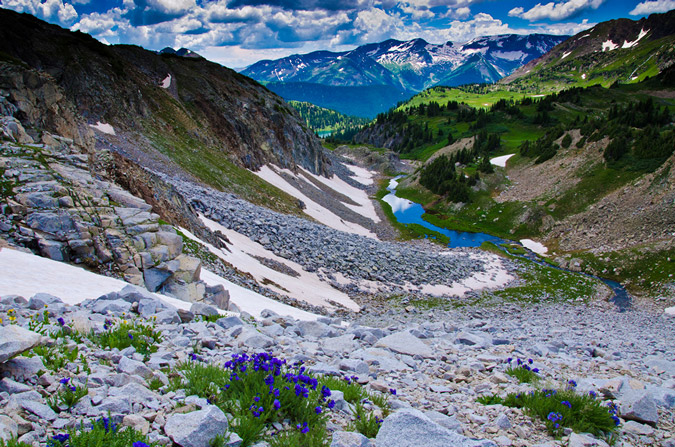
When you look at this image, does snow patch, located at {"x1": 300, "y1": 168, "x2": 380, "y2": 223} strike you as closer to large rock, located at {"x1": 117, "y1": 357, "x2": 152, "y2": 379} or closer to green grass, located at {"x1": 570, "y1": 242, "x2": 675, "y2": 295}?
green grass, located at {"x1": 570, "y1": 242, "x2": 675, "y2": 295}

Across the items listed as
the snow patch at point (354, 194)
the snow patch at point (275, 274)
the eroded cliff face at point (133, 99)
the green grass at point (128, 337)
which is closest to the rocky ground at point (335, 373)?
the green grass at point (128, 337)

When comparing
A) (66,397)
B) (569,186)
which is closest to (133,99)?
(66,397)

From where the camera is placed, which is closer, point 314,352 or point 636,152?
point 314,352

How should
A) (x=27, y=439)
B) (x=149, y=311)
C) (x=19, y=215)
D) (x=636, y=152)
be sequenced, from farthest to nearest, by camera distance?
(x=636, y=152) → (x=19, y=215) → (x=149, y=311) → (x=27, y=439)

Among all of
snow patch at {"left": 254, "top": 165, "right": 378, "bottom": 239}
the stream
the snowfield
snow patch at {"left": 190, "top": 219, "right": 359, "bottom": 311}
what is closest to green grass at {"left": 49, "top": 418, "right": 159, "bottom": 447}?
the snowfield

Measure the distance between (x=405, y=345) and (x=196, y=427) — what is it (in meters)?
6.89

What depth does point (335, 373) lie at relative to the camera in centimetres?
712

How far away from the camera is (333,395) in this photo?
19.2 ft

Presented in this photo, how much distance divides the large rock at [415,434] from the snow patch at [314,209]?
186ft

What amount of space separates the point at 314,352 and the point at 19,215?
40.9 feet

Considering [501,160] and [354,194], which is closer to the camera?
[354,194]

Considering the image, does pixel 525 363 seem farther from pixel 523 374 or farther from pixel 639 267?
pixel 639 267

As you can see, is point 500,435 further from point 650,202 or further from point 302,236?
point 650,202

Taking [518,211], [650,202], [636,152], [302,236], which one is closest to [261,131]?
[302,236]
